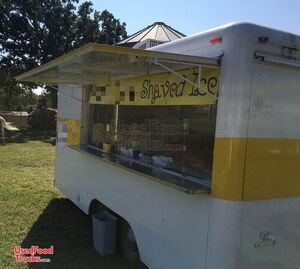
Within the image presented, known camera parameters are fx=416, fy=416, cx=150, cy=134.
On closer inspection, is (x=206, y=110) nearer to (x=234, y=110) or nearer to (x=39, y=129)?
(x=234, y=110)

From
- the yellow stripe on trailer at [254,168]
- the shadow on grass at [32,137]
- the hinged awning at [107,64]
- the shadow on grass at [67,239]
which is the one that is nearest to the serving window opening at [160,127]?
the hinged awning at [107,64]

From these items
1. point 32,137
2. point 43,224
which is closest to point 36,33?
point 32,137

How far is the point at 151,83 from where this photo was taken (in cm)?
460

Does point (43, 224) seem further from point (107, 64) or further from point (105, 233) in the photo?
point (107, 64)

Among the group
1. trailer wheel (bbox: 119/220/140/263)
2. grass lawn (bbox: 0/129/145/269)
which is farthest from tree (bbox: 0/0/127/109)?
trailer wheel (bbox: 119/220/140/263)

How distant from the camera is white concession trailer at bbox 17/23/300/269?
125 inches

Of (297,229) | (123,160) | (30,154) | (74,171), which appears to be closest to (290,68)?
(297,229)

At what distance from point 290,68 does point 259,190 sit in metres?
1.01

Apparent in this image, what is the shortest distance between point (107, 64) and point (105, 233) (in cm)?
211

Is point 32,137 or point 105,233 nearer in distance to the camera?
point 105,233

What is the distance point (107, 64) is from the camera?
14.1ft

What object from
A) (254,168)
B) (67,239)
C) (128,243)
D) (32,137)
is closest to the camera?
(254,168)

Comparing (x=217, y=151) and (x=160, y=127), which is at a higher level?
(x=160, y=127)

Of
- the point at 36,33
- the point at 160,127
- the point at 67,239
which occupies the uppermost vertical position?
the point at 36,33
